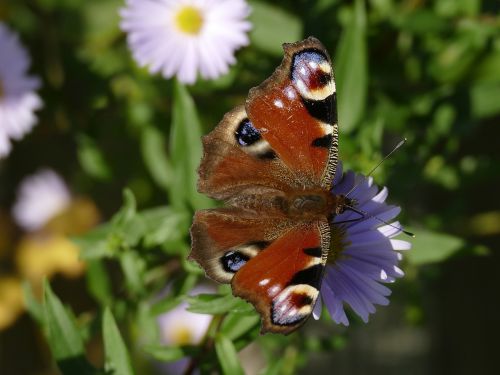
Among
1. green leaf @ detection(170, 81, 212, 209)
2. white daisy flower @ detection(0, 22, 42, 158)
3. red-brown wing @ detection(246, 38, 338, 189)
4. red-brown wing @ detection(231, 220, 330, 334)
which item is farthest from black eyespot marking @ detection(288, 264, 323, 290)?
white daisy flower @ detection(0, 22, 42, 158)

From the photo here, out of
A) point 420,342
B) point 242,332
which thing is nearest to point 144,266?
point 242,332

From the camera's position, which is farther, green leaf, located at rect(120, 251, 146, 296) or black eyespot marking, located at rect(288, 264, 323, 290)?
green leaf, located at rect(120, 251, 146, 296)

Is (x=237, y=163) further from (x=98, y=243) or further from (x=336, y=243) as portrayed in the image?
(x=98, y=243)

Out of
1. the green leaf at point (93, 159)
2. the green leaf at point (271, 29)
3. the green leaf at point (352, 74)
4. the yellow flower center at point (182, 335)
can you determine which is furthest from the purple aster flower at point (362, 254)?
the yellow flower center at point (182, 335)

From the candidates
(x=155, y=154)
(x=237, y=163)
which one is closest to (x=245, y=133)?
(x=237, y=163)

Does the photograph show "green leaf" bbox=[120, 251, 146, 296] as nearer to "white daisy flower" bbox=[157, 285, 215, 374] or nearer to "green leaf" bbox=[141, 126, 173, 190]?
"green leaf" bbox=[141, 126, 173, 190]

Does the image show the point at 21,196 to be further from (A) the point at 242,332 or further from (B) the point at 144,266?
(A) the point at 242,332

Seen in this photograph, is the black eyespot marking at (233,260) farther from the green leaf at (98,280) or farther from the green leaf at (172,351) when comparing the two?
the green leaf at (98,280)
